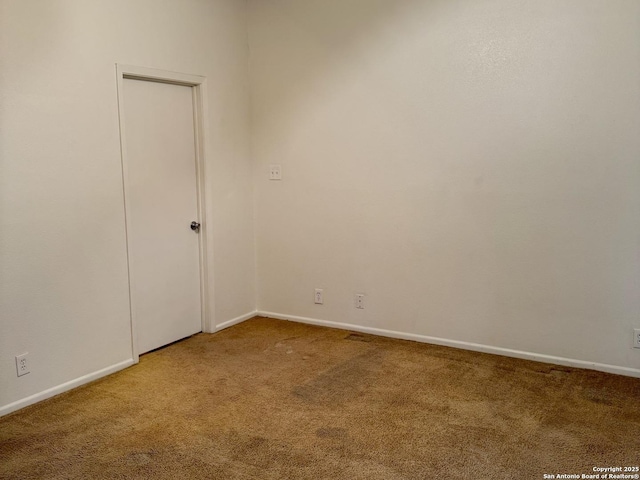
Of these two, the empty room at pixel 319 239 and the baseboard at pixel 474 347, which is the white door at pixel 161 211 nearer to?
the empty room at pixel 319 239

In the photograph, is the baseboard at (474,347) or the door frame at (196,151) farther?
the door frame at (196,151)

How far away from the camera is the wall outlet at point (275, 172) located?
4.80 m

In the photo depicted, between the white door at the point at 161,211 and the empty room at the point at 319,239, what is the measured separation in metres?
0.02

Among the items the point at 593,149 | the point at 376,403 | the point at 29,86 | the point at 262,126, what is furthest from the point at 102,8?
the point at 593,149

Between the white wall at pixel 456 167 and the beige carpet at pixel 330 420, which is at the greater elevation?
the white wall at pixel 456 167

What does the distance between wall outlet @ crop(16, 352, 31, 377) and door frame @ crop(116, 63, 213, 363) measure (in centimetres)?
75

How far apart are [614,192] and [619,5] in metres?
1.10

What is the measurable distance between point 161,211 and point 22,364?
141 centimetres

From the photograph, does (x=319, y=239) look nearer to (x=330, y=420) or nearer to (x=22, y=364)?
(x=330, y=420)

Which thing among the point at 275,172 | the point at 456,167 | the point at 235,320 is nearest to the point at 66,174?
the point at 275,172

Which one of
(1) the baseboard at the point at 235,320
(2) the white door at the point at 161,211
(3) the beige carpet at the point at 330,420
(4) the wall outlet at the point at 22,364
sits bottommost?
(3) the beige carpet at the point at 330,420

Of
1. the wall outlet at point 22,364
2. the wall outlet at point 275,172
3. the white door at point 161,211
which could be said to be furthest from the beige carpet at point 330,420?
the wall outlet at point 275,172

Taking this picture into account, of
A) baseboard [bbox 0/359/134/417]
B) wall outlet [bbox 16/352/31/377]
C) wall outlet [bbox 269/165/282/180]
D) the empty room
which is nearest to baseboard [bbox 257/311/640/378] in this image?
the empty room

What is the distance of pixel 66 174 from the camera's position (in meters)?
3.41
